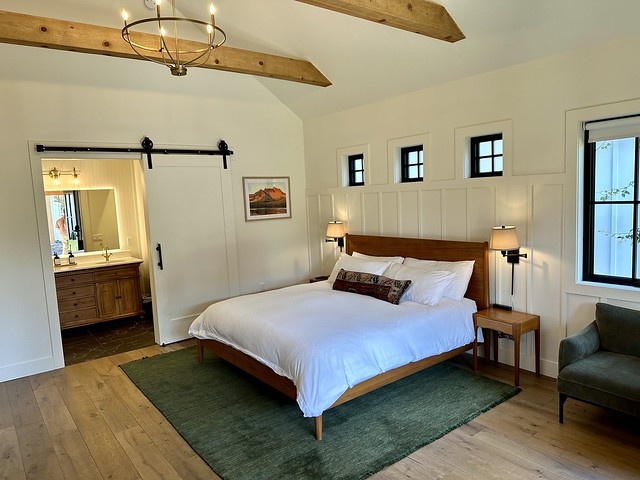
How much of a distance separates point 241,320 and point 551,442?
2.52 meters

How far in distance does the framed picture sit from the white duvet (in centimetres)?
176

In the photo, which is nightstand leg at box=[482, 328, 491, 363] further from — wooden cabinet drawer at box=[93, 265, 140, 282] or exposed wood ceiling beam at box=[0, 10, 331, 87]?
wooden cabinet drawer at box=[93, 265, 140, 282]

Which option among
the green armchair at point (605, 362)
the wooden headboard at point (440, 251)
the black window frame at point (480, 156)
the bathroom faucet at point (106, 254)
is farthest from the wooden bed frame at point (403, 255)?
the bathroom faucet at point (106, 254)

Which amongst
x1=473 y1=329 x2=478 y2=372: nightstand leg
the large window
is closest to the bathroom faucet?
x1=473 y1=329 x2=478 y2=372: nightstand leg

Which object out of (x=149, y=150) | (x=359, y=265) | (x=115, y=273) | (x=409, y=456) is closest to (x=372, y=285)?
(x=359, y=265)

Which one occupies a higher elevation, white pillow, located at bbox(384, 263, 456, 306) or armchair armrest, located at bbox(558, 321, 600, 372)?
white pillow, located at bbox(384, 263, 456, 306)

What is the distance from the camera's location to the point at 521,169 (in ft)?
13.2

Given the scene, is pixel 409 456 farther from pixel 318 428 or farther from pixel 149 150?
pixel 149 150

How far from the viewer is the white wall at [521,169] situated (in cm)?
356

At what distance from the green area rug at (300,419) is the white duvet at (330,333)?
1.11 ft

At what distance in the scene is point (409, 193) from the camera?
502 cm

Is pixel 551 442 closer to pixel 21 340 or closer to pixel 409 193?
pixel 409 193

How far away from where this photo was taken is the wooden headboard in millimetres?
4258

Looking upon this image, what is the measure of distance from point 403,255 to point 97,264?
4.12 meters
